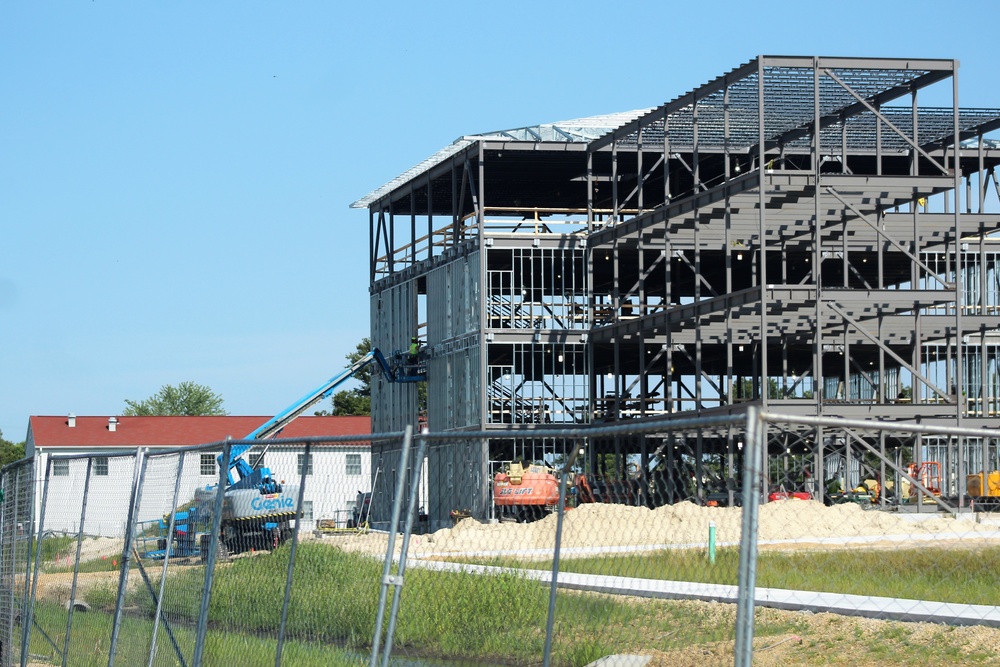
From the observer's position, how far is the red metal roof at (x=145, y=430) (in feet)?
242

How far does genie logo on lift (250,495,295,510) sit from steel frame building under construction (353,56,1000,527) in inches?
757

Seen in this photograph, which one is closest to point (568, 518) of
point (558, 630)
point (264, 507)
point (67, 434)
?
point (558, 630)

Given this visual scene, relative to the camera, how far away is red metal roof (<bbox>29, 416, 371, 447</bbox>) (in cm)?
7375

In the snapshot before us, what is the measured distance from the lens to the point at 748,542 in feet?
18.4

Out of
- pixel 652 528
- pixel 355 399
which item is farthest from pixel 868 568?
pixel 355 399

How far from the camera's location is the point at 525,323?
44000 mm

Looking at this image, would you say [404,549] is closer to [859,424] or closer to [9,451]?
[859,424]

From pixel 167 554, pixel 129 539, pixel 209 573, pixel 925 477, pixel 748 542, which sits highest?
pixel 925 477

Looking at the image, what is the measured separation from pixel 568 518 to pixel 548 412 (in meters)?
35.3

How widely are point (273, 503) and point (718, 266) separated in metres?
39.1

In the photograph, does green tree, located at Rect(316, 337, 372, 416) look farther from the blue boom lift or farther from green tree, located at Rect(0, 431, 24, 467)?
the blue boom lift

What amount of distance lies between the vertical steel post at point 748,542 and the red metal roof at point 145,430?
6812cm

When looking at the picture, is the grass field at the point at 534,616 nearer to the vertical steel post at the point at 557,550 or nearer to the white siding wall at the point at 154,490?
the white siding wall at the point at 154,490

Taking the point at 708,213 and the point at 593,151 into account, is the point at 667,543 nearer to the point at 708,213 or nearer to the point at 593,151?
the point at 708,213
